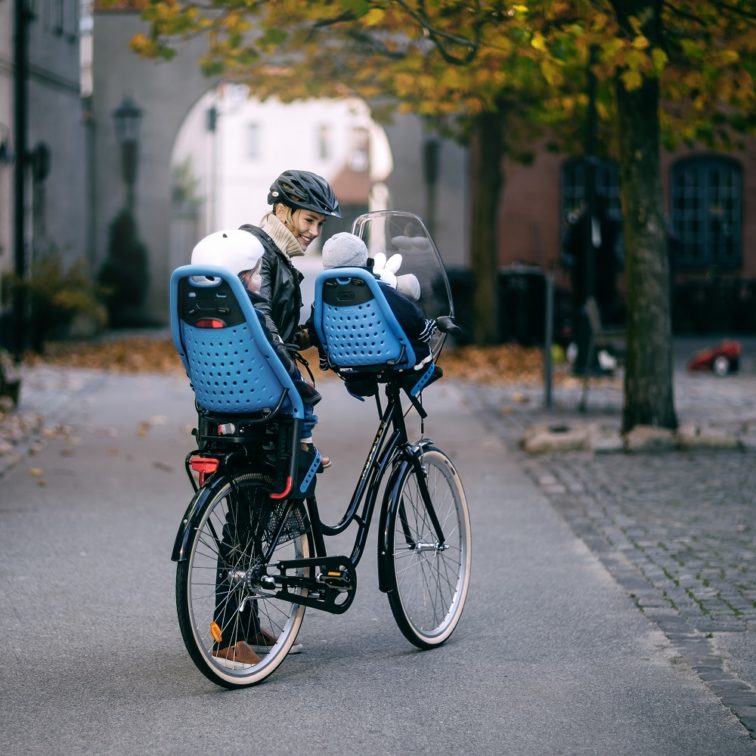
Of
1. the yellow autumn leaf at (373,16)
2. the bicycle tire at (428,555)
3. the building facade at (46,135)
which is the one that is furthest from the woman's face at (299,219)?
the building facade at (46,135)

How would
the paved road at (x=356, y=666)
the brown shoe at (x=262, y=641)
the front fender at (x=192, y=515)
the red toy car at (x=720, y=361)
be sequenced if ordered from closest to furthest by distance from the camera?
the paved road at (x=356, y=666), the front fender at (x=192, y=515), the brown shoe at (x=262, y=641), the red toy car at (x=720, y=361)

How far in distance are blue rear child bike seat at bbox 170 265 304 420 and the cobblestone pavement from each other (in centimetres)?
176

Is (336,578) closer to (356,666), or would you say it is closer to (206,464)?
(356,666)

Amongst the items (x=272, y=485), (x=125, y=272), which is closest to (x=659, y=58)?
(x=272, y=485)

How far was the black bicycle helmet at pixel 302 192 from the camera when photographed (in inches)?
201

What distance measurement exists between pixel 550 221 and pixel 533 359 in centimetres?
1077

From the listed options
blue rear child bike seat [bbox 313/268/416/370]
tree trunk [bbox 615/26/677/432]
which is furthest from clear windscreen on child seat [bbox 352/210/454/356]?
tree trunk [bbox 615/26/677/432]

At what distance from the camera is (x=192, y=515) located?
4777 millimetres

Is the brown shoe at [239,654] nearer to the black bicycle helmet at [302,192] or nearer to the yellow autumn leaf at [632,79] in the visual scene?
the black bicycle helmet at [302,192]

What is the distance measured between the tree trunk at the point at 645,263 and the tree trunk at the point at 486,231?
34.2 ft

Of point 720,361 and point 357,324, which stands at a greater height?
point 357,324

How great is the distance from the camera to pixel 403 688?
16.8ft

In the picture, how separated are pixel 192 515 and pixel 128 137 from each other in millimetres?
25320

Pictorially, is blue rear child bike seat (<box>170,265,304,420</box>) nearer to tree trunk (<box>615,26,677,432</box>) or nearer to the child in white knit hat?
the child in white knit hat
